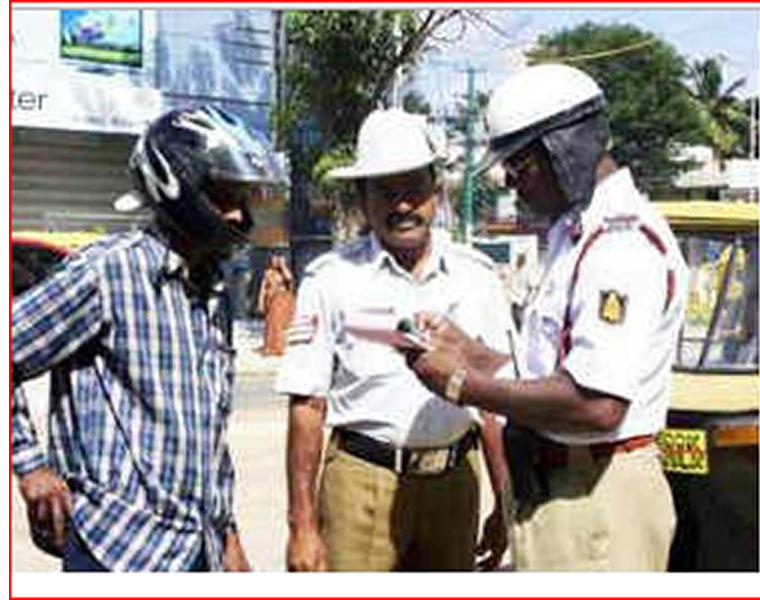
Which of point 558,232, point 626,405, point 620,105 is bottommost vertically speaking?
point 620,105

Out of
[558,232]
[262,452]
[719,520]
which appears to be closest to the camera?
[558,232]

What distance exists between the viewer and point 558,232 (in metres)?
3.01

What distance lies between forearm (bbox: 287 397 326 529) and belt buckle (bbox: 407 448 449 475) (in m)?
0.25

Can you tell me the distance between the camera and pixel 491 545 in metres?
3.95

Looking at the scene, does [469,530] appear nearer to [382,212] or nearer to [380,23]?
[382,212]

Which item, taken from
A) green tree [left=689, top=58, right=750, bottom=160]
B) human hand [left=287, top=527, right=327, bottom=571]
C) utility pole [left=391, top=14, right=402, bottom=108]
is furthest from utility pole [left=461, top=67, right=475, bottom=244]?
green tree [left=689, top=58, right=750, bottom=160]

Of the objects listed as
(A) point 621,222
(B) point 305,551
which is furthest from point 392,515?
(A) point 621,222

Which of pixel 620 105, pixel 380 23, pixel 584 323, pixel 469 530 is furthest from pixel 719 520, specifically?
pixel 620 105

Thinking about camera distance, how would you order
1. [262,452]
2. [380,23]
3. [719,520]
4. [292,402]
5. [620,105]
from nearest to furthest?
1. [292,402]
2. [719,520]
3. [262,452]
4. [380,23]
5. [620,105]

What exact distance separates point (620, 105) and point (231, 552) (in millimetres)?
49232

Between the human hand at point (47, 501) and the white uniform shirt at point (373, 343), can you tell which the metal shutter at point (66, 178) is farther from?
the human hand at point (47, 501)

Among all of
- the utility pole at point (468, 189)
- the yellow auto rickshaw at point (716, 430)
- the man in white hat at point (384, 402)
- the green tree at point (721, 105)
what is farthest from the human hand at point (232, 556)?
the green tree at point (721, 105)

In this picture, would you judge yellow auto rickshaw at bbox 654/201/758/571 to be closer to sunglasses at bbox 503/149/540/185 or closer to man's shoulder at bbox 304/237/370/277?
man's shoulder at bbox 304/237/370/277

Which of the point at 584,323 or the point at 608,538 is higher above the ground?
the point at 584,323
